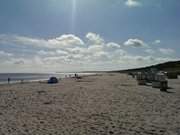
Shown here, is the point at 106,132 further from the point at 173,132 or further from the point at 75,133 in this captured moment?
the point at 173,132

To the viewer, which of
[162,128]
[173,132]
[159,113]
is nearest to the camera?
[173,132]

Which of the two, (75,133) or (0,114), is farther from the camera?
(0,114)

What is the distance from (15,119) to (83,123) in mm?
2895

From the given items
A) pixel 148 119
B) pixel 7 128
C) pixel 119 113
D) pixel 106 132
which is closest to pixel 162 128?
pixel 148 119

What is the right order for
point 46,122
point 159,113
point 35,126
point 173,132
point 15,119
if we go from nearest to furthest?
1. point 173,132
2. point 35,126
3. point 46,122
4. point 15,119
5. point 159,113

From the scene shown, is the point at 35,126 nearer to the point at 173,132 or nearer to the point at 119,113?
the point at 119,113

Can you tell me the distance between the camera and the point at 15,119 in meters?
7.97

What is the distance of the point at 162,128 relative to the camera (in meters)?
6.33

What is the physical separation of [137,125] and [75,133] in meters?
2.18

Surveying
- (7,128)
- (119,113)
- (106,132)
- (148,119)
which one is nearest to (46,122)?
(7,128)

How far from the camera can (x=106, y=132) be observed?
608cm

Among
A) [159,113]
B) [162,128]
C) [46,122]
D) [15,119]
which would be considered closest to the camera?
[162,128]

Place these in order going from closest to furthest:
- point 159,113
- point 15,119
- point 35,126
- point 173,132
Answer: point 173,132 < point 35,126 < point 15,119 < point 159,113

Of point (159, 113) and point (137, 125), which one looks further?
point (159, 113)
